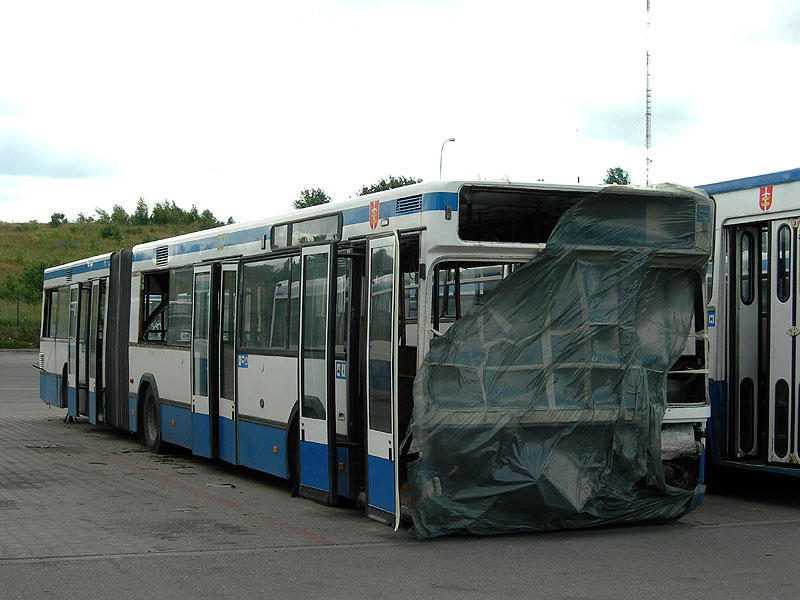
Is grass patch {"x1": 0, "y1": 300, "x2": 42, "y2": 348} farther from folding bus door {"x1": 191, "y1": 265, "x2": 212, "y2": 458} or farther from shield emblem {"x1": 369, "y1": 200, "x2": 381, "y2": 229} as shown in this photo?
shield emblem {"x1": 369, "y1": 200, "x2": 381, "y2": 229}

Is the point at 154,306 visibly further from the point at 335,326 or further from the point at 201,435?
the point at 335,326

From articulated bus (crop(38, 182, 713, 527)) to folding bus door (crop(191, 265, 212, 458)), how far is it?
0.08ft

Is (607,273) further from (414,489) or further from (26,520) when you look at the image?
(26,520)

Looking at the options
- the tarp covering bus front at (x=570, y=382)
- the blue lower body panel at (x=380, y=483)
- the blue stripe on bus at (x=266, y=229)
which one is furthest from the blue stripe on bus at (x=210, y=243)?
the tarp covering bus front at (x=570, y=382)

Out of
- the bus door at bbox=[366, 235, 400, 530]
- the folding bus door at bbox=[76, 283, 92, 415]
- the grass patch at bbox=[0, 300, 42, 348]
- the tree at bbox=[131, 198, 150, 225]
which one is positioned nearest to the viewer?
the bus door at bbox=[366, 235, 400, 530]

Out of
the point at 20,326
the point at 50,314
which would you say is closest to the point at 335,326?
the point at 50,314

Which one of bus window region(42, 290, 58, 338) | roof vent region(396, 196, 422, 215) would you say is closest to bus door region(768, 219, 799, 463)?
roof vent region(396, 196, 422, 215)

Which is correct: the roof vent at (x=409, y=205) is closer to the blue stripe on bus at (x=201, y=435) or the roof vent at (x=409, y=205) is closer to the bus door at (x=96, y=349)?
the blue stripe on bus at (x=201, y=435)

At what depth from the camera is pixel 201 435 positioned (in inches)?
506

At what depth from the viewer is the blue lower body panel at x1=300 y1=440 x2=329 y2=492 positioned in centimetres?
964

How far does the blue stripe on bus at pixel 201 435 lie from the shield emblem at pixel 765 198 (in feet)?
22.5

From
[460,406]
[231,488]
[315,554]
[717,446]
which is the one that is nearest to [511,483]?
[460,406]

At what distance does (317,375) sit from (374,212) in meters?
1.69

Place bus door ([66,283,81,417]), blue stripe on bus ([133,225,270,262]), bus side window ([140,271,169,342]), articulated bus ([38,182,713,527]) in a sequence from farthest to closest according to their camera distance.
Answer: bus door ([66,283,81,417]) < bus side window ([140,271,169,342]) < blue stripe on bus ([133,225,270,262]) < articulated bus ([38,182,713,527])
